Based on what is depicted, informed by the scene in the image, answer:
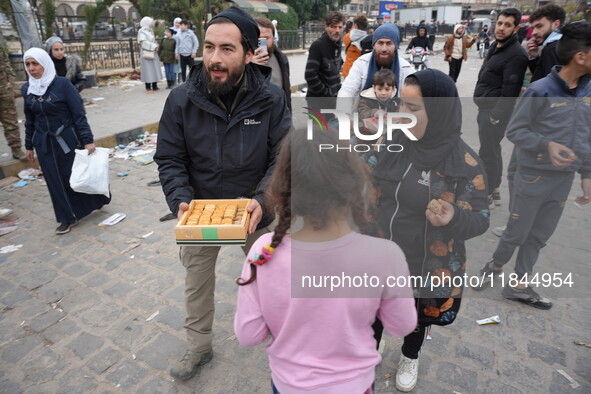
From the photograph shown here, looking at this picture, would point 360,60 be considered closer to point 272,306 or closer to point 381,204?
point 381,204

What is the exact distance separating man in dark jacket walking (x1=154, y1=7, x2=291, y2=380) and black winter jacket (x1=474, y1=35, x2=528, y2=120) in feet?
9.59

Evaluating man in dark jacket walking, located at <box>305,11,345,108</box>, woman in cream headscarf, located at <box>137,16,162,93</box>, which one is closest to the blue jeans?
woman in cream headscarf, located at <box>137,16,162,93</box>

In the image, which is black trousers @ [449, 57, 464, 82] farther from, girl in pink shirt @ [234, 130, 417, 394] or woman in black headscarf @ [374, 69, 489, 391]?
girl in pink shirt @ [234, 130, 417, 394]

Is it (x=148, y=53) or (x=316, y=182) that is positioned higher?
(x=148, y=53)

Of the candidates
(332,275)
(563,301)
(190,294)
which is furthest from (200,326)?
(563,301)

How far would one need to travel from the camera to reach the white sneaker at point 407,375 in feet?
7.83

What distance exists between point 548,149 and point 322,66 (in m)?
3.27

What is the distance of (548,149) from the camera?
2.67 m

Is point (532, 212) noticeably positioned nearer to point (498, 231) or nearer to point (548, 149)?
point (548, 149)

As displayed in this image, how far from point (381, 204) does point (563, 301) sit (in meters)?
2.21

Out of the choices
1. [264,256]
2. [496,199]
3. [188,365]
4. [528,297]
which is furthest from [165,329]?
[496,199]

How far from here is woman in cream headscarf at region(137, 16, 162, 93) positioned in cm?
1119

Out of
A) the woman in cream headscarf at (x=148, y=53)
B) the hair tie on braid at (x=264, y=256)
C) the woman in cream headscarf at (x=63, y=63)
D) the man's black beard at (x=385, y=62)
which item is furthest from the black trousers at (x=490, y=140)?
the woman in cream headscarf at (x=148, y=53)

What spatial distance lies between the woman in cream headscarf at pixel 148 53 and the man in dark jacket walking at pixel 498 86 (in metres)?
9.61
